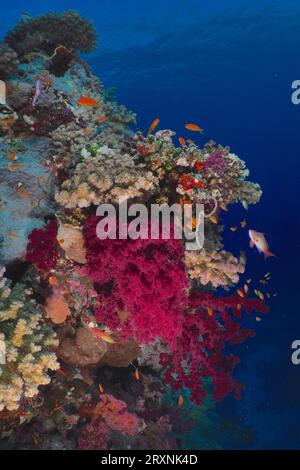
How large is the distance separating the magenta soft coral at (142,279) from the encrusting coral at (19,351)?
0.93 metres

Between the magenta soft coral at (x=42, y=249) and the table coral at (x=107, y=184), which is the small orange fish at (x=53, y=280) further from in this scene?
the table coral at (x=107, y=184)

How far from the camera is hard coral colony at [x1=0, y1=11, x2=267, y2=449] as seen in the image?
4566mm

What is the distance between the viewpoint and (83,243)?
478 centimetres

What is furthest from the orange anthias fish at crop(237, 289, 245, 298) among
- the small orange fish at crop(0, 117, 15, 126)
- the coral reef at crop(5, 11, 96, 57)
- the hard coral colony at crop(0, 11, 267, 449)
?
the coral reef at crop(5, 11, 96, 57)

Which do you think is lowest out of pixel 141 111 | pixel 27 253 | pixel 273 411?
pixel 273 411

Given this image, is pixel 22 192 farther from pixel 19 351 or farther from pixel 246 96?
pixel 246 96

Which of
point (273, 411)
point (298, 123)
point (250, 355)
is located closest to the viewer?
point (273, 411)

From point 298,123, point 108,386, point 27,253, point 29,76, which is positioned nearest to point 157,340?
point 108,386

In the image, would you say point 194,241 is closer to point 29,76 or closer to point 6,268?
point 6,268

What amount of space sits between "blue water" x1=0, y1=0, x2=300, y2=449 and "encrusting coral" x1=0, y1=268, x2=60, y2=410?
1392 cm

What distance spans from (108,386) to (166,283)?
2.79 metres

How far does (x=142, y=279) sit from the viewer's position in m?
4.51

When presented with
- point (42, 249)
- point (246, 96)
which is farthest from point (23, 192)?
point (246, 96)

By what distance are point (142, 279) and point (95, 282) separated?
929 millimetres
